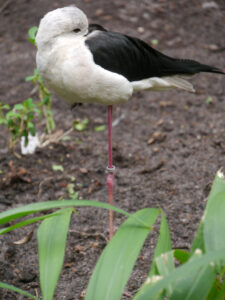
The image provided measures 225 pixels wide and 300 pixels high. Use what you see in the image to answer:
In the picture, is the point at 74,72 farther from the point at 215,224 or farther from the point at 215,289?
the point at 215,289

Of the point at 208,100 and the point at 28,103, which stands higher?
the point at 28,103

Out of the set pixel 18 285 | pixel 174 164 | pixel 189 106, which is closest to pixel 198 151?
pixel 174 164

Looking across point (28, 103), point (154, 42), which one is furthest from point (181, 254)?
point (154, 42)

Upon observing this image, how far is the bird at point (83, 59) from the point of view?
179 centimetres

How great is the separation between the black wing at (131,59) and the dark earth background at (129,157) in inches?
12.6

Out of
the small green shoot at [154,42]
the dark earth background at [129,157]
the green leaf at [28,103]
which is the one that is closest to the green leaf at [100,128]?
the dark earth background at [129,157]

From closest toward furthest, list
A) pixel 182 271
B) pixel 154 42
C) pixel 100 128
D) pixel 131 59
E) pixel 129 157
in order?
pixel 182 271
pixel 131 59
pixel 129 157
pixel 100 128
pixel 154 42

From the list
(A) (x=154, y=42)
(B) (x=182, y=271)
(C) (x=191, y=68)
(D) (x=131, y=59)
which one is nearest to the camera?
(B) (x=182, y=271)

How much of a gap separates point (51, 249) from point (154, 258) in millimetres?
344

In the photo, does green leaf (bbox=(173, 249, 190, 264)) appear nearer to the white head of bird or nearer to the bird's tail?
the white head of bird

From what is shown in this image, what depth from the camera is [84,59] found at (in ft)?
5.94

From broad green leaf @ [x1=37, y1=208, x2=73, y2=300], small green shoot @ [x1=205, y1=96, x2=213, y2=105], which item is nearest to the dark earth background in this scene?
small green shoot @ [x1=205, y1=96, x2=213, y2=105]

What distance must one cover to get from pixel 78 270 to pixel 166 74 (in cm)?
99

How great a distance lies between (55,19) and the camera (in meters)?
1.79
